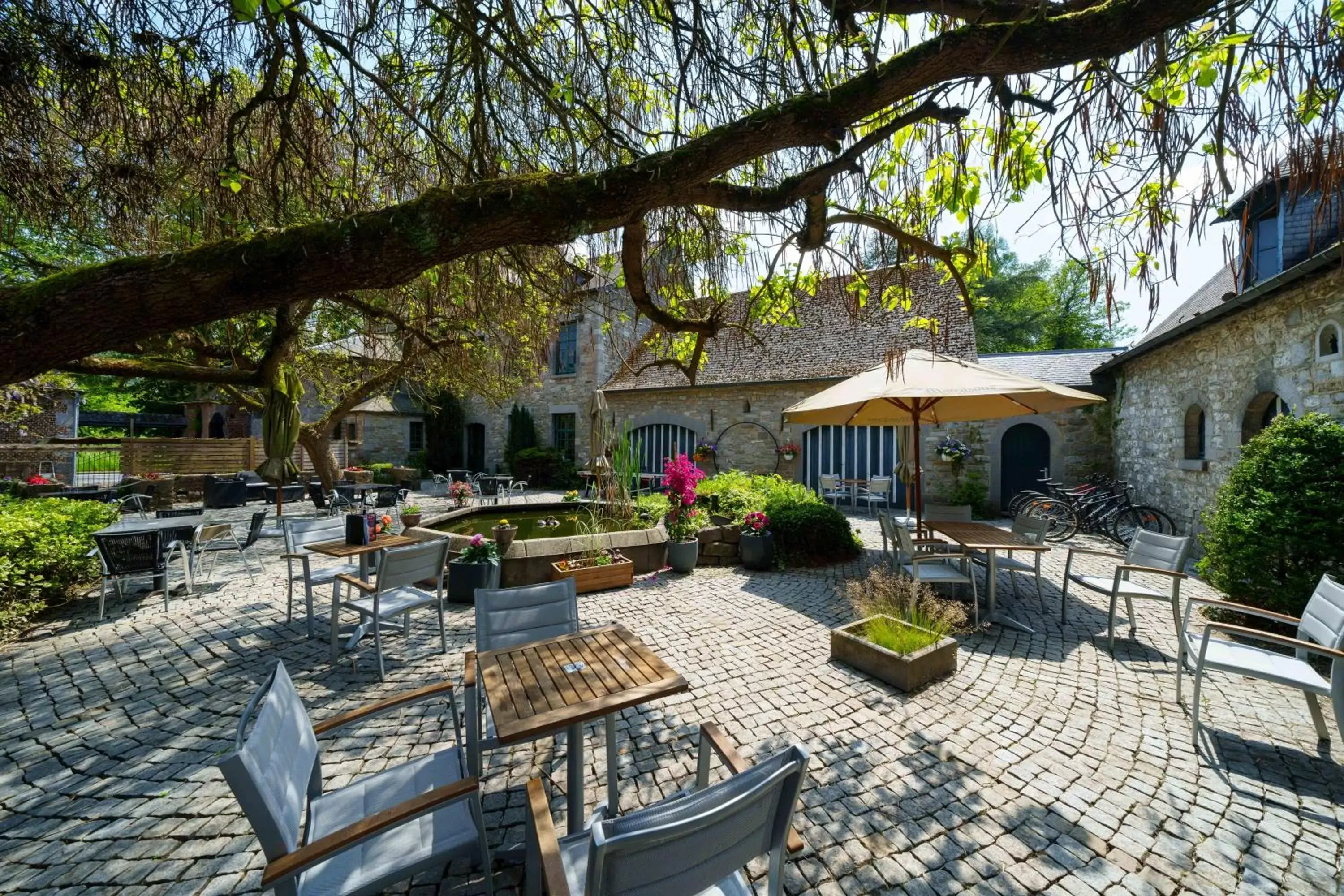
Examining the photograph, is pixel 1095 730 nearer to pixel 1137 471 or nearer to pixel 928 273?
pixel 928 273

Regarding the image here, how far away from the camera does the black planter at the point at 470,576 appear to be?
17.5ft

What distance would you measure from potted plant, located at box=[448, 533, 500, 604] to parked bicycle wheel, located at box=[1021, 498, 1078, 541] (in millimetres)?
8501

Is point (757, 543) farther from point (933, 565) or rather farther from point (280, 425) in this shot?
point (280, 425)

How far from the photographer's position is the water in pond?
7.34m

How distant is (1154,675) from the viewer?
3.72 meters

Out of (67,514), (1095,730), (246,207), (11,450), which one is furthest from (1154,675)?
(11,450)

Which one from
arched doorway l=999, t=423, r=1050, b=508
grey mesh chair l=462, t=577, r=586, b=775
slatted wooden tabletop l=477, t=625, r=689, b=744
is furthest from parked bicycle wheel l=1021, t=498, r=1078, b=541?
slatted wooden tabletop l=477, t=625, r=689, b=744

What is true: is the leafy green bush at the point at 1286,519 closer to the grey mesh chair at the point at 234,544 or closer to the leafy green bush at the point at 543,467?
the grey mesh chair at the point at 234,544

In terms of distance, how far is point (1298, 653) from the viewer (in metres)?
3.23

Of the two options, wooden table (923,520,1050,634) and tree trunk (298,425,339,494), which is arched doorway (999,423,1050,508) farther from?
tree trunk (298,425,339,494)

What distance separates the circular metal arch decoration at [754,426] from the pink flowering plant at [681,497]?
249 inches

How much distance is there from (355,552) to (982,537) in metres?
5.66

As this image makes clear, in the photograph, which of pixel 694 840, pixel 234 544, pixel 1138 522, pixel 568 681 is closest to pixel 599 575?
pixel 568 681

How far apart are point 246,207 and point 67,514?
16.1 feet
